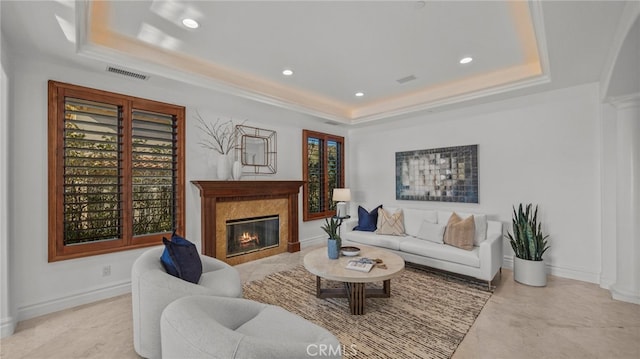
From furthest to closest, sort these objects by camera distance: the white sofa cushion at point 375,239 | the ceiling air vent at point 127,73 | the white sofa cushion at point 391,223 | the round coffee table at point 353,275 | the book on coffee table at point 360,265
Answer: the white sofa cushion at point 391,223, the white sofa cushion at point 375,239, the ceiling air vent at point 127,73, the book on coffee table at point 360,265, the round coffee table at point 353,275

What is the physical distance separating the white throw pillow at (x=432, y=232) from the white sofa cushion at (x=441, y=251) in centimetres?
8

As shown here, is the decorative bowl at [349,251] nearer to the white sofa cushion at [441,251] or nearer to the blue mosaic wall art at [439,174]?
the white sofa cushion at [441,251]

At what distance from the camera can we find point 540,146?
3822 mm

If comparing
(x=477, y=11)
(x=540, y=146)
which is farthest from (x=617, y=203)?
(x=477, y=11)

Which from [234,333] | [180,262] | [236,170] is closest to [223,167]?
[236,170]

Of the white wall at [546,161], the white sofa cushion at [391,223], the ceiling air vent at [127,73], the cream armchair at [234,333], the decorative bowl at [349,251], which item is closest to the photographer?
the cream armchair at [234,333]

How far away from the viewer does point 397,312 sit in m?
2.73

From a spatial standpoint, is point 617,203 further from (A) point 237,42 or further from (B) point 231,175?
(B) point 231,175

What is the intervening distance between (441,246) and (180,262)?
3.27m

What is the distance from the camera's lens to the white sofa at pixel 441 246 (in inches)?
131

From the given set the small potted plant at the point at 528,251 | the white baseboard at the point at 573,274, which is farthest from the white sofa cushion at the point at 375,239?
the white baseboard at the point at 573,274

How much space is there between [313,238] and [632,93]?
4.88 m

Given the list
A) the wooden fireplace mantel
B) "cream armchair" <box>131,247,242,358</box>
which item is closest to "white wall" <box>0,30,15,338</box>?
"cream armchair" <box>131,247,242,358</box>

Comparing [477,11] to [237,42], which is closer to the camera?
[477,11]
